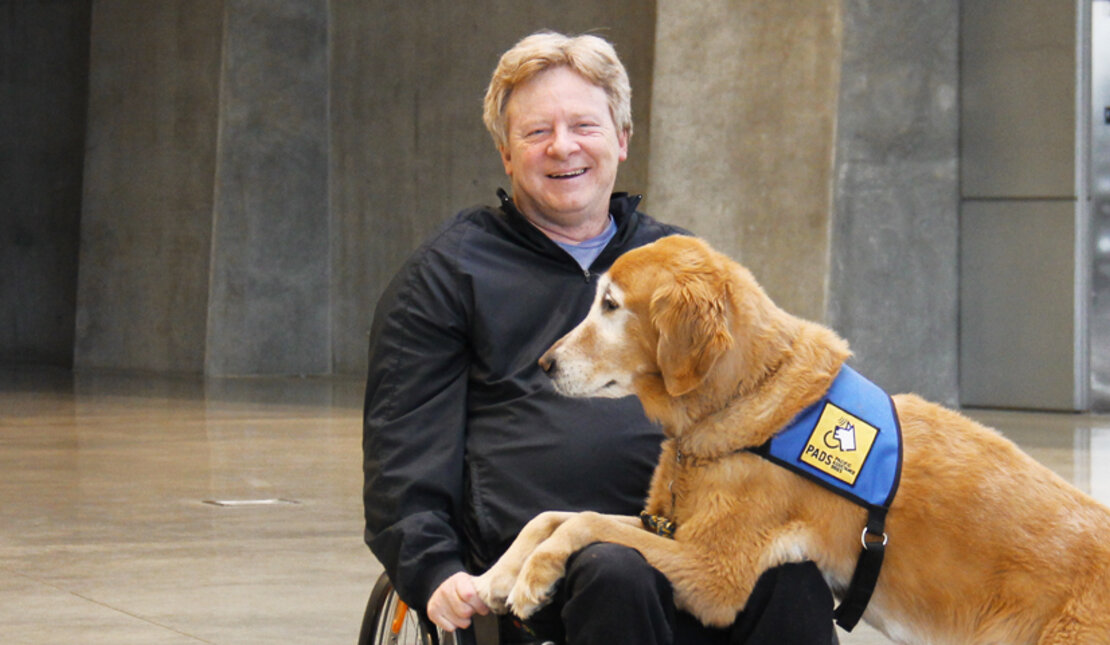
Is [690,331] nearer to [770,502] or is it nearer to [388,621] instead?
[770,502]

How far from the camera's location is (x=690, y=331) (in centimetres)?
273

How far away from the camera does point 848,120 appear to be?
36.1 ft

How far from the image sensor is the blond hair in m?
3.09

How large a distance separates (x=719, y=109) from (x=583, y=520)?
8.87m

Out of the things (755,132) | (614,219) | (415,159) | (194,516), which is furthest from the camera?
(415,159)

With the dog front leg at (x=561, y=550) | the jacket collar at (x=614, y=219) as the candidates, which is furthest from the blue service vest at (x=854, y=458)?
the jacket collar at (x=614, y=219)

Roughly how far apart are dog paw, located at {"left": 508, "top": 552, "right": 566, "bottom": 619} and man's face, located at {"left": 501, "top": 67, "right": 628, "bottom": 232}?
2.71ft

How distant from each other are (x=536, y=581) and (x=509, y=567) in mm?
114

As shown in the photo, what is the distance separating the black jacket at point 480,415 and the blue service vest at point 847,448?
0.38 meters

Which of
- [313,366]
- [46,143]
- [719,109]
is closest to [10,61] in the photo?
[46,143]

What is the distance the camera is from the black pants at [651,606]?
8.33 ft

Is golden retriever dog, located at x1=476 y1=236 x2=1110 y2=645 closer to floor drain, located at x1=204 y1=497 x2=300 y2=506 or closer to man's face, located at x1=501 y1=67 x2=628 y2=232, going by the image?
man's face, located at x1=501 y1=67 x2=628 y2=232

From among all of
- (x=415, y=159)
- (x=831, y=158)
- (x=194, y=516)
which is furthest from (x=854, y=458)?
(x=415, y=159)

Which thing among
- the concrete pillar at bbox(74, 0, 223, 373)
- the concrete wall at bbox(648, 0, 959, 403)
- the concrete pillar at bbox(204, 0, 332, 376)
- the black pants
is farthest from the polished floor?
the concrete pillar at bbox(74, 0, 223, 373)
